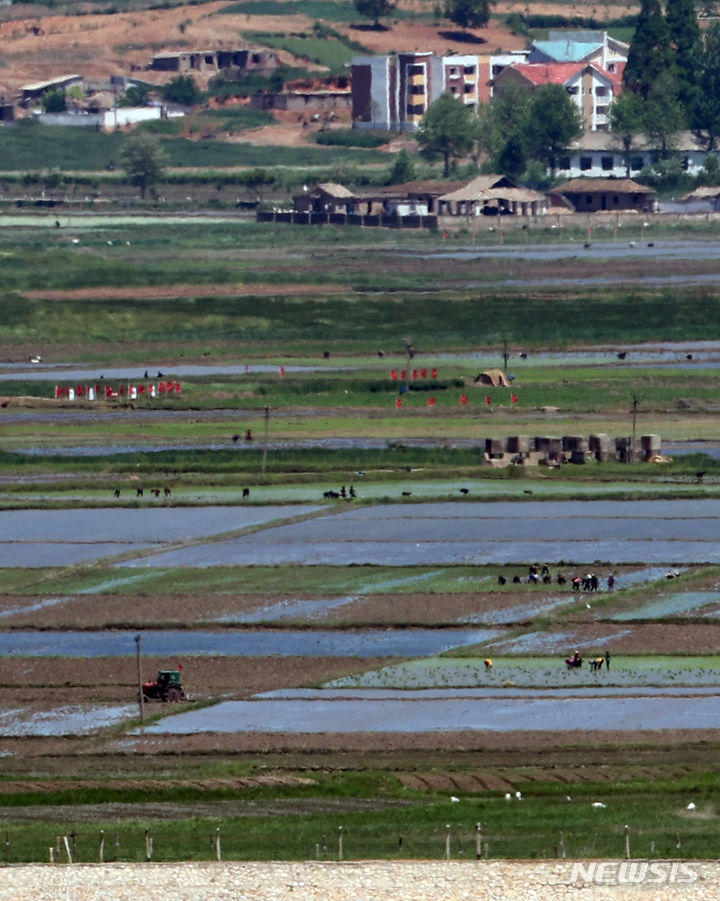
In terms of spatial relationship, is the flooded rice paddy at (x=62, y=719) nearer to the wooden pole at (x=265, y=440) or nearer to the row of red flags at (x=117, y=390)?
the wooden pole at (x=265, y=440)

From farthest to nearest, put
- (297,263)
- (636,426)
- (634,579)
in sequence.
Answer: (297,263)
(636,426)
(634,579)

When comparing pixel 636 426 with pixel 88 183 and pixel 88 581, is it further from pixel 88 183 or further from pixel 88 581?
pixel 88 183

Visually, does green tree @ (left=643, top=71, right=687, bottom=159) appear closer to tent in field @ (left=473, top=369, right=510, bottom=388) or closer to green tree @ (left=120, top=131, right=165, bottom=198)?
green tree @ (left=120, top=131, right=165, bottom=198)

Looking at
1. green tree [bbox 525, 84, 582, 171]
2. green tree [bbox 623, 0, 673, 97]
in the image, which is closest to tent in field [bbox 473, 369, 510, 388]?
green tree [bbox 525, 84, 582, 171]

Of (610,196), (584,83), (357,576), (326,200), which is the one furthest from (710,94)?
(357,576)

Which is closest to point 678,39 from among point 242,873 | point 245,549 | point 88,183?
point 88,183

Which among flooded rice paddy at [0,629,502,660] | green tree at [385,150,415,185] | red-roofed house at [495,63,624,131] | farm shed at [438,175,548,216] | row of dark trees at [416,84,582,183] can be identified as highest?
red-roofed house at [495,63,624,131]

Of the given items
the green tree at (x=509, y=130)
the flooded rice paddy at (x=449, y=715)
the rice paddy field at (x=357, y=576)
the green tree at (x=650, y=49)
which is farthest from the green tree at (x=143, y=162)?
the flooded rice paddy at (x=449, y=715)
